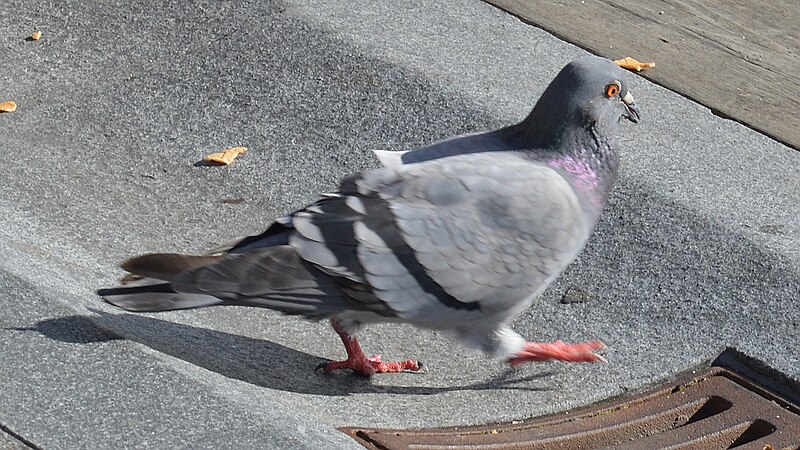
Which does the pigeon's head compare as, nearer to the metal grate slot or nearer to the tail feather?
the metal grate slot

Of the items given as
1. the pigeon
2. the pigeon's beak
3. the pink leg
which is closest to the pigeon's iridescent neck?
the pigeon

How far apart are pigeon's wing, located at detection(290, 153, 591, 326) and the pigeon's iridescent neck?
0.20ft

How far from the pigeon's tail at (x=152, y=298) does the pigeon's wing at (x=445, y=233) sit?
31cm

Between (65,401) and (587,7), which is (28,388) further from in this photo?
(587,7)

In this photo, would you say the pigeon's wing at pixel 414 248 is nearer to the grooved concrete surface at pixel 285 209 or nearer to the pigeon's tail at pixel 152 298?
the pigeon's tail at pixel 152 298

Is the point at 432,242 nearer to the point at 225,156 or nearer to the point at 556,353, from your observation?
the point at 556,353

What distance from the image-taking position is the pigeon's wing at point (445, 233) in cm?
322

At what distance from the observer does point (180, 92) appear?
16.4ft

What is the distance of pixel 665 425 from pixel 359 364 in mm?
933

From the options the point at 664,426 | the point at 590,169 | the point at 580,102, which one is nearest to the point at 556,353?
the point at 664,426

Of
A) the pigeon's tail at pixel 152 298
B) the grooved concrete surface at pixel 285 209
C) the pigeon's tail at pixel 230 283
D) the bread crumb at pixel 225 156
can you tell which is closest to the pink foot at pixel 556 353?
the grooved concrete surface at pixel 285 209

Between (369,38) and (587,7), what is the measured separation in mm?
1167

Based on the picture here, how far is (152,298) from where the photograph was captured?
10.6 ft

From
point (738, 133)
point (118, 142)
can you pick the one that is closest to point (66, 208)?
point (118, 142)
